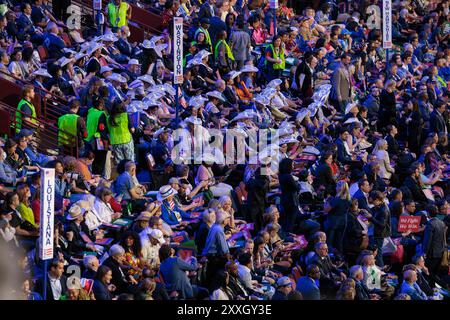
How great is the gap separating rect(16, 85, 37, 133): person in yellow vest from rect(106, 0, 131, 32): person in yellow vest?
521cm

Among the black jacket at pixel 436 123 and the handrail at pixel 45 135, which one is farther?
the black jacket at pixel 436 123

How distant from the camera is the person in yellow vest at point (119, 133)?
87.4 feet

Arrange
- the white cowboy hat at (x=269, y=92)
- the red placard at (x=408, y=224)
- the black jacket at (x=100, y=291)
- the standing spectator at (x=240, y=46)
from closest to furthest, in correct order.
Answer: the black jacket at (x=100, y=291) < the red placard at (x=408, y=224) < the white cowboy hat at (x=269, y=92) < the standing spectator at (x=240, y=46)

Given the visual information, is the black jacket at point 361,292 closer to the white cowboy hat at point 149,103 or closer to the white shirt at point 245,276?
the white shirt at point 245,276

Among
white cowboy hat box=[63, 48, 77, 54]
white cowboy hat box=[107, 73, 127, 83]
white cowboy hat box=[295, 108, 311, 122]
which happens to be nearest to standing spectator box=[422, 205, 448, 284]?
white cowboy hat box=[295, 108, 311, 122]

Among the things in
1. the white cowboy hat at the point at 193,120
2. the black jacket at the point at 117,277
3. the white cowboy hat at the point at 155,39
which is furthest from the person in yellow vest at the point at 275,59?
the black jacket at the point at 117,277

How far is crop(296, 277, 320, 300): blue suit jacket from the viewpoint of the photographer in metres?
23.5

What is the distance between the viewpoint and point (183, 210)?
25.7 metres

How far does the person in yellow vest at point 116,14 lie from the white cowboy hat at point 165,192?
7.38 metres

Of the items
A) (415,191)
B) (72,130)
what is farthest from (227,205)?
(415,191)

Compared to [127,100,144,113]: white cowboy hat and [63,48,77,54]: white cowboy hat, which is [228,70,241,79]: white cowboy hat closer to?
[127,100,144,113]: white cowboy hat

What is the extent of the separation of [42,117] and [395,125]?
714 cm

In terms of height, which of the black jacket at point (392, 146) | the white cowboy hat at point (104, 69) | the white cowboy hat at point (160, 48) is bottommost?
the black jacket at point (392, 146)
